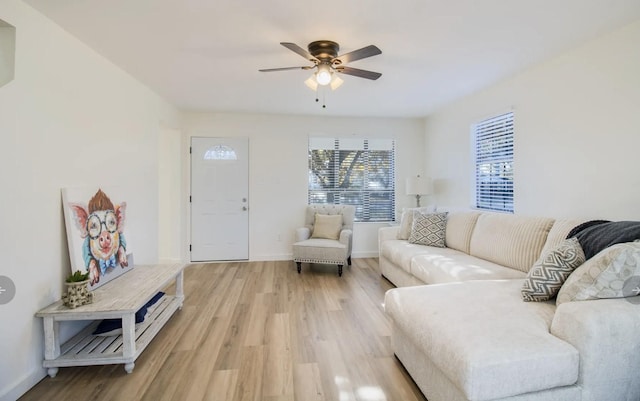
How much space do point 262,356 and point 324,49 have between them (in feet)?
7.83

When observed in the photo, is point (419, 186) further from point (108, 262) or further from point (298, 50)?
point (108, 262)

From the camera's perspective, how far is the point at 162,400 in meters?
1.79

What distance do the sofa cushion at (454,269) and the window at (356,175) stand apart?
215cm

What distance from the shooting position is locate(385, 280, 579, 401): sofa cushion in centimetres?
133

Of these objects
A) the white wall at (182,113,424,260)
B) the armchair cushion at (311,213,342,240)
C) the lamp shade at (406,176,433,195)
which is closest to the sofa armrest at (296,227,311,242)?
the armchair cushion at (311,213,342,240)

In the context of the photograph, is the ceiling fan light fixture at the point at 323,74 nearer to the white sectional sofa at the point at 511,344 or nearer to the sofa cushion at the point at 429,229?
the white sectional sofa at the point at 511,344

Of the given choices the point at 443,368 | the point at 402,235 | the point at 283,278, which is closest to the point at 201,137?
the point at 283,278

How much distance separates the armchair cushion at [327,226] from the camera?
15.4 ft

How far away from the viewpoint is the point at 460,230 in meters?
3.51

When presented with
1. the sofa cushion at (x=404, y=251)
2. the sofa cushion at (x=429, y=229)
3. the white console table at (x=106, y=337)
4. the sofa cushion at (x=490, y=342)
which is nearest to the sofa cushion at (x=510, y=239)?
the sofa cushion at (x=404, y=251)

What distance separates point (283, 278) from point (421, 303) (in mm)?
2553

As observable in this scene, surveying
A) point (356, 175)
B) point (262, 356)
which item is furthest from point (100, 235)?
point (356, 175)

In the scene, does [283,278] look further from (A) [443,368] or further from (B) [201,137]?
(A) [443,368]

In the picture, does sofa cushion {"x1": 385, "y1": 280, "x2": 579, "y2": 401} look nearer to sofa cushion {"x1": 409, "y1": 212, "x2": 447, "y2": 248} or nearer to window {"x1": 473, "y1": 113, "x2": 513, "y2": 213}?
sofa cushion {"x1": 409, "y1": 212, "x2": 447, "y2": 248}
